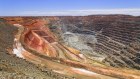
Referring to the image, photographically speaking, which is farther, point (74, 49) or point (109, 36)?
point (109, 36)

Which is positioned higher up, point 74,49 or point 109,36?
point 74,49

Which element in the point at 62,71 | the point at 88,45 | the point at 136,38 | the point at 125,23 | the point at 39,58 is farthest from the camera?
the point at 125,23

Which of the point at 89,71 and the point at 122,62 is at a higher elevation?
the point at 89,71

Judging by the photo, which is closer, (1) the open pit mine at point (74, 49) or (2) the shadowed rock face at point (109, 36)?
(1) the open pit mine at point (74, 49)

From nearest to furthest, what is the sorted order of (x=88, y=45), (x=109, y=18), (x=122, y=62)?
1. (x=122, y=62)
2. (x=88, y=45)
3. (x=109, y=18)

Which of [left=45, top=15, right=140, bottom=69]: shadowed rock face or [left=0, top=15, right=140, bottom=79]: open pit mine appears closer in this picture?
[left=0, top=15, right=140, bottom=79]: open pit mine

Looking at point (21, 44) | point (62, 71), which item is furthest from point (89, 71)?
point (21, 44)

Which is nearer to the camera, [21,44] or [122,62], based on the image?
[21,44]

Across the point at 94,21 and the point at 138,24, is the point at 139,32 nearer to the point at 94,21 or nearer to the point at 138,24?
the point at 138,24
